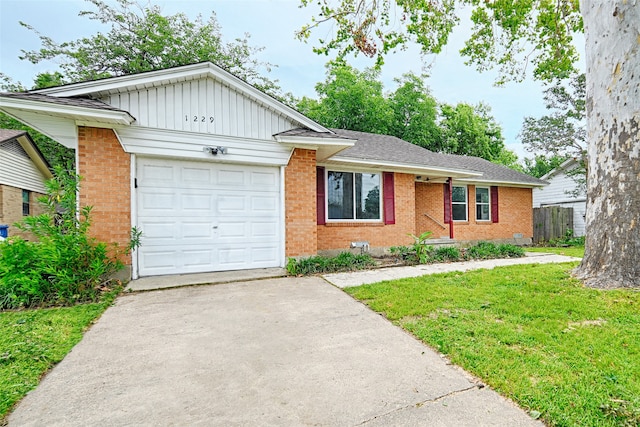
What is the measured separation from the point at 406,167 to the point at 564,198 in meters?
15.1

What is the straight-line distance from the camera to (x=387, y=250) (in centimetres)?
972

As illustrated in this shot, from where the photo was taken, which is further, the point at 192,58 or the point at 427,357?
the point at 192,58

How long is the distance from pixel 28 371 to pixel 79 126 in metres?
4.55

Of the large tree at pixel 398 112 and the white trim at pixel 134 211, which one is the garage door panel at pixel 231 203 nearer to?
the white trim at pixel 134 211

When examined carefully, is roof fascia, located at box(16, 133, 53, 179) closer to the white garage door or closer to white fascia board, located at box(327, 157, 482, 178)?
the white garage door

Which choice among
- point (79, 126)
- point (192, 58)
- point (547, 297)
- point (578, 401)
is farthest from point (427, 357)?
point (192, 58)

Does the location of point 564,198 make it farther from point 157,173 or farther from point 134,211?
point 134,211

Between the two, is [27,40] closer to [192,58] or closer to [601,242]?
[192,58]

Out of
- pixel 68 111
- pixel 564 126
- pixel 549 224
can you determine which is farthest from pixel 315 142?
pixel 564 126

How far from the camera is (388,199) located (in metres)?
9.84

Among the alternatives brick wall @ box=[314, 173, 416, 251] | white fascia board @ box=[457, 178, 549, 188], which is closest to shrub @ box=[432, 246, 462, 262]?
brick wall @ box=[314, 173, 416, 251]

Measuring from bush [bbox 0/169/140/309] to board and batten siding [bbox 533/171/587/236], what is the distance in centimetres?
2144

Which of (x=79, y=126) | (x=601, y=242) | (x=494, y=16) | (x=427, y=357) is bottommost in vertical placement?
(x=427, y=357)

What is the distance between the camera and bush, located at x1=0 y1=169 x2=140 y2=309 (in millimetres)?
4340
